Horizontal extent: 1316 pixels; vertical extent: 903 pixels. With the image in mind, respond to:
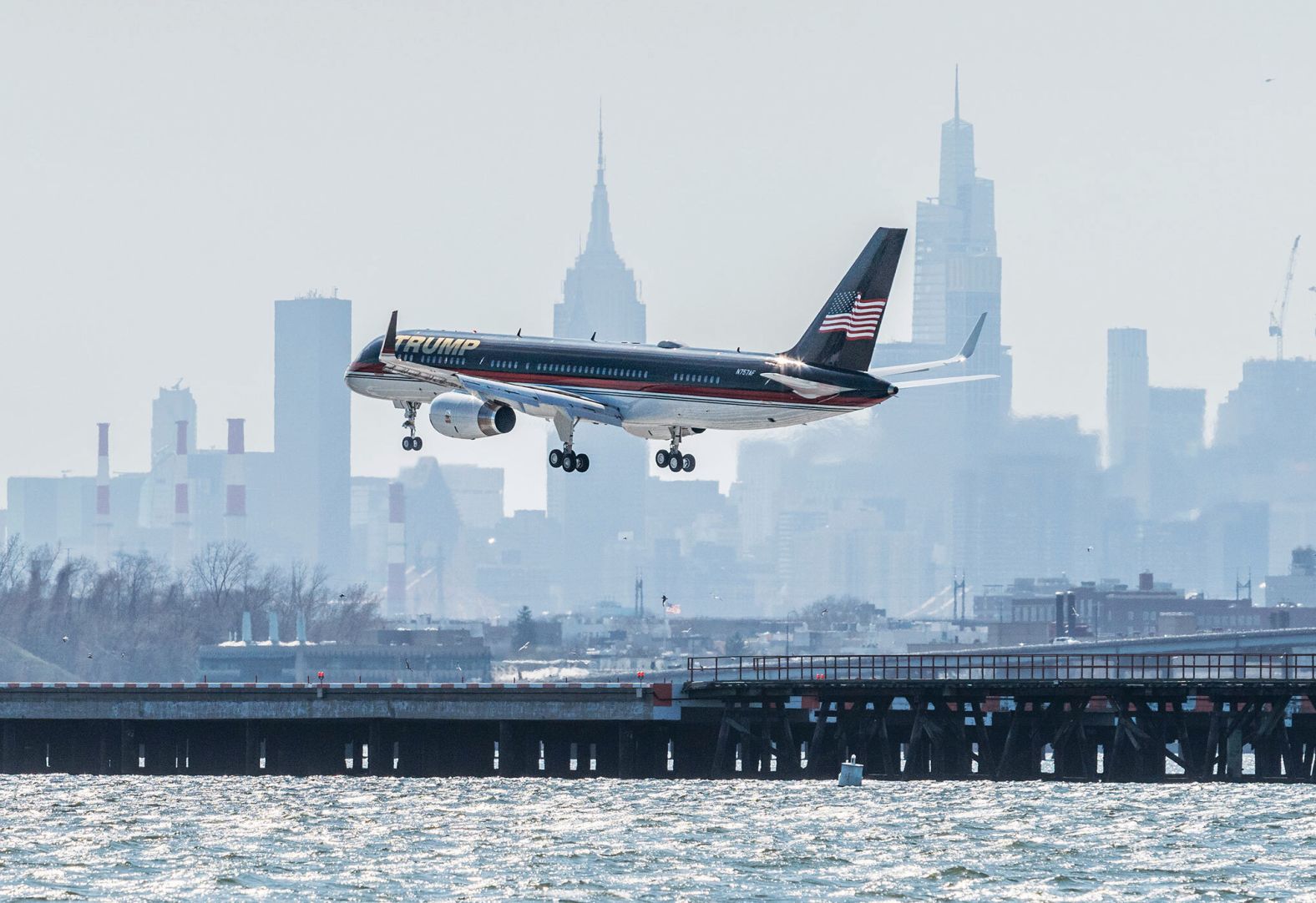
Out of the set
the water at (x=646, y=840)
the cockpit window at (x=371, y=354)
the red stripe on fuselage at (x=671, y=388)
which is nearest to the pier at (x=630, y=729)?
the water at (x=646, y=840)

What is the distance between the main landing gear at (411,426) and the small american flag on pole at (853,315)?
64.4 feet

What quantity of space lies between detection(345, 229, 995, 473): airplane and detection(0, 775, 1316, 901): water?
1520 cm

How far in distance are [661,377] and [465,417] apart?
10.8 m

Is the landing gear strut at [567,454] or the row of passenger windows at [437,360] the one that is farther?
the row of passenger windows at [437,360]

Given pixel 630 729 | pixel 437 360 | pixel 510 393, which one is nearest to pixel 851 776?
pixel 630 729

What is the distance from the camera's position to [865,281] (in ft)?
425

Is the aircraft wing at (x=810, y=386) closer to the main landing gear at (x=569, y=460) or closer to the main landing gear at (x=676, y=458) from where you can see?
Answer: the main landing gear at (x=676, y=458)

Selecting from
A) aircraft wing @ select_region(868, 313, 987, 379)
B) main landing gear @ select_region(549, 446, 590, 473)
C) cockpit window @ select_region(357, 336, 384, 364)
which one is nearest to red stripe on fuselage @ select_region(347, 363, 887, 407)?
aircraft wing @ select_region(868, 313, 987, 379)

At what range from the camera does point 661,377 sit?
128000mm

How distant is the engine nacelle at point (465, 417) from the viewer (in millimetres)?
133875

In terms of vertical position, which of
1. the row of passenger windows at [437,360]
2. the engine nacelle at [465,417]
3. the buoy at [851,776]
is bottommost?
the buoy at [851,776]

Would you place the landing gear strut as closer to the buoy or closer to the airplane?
the airplane

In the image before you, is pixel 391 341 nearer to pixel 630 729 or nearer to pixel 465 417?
pixel 465 417

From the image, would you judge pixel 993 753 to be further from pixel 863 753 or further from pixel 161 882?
pixel 161 882
